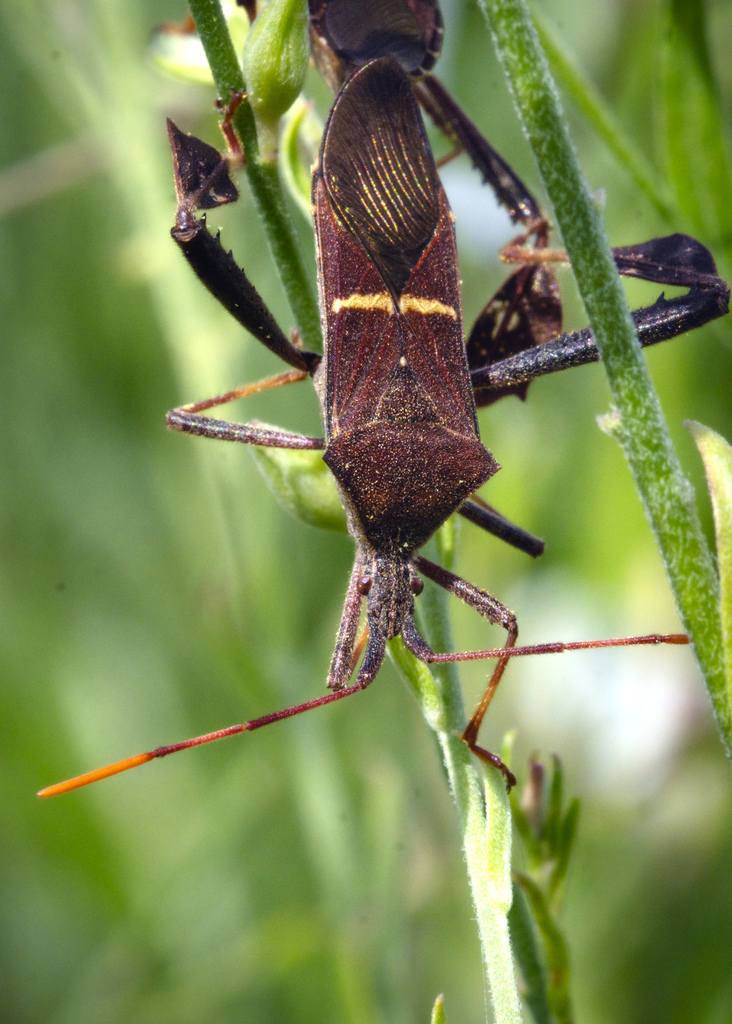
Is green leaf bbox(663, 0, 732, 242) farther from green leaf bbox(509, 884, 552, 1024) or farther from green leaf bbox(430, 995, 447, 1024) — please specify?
green leaf bbox(430, 995, 447, 1024)

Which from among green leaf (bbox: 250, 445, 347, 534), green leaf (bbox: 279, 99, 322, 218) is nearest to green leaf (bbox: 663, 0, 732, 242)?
green leaf (bbox: 279, 99, 322, 218)

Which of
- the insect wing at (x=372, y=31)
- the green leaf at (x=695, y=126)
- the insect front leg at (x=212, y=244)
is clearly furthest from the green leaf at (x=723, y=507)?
the insect wing at (x=372, y=31)

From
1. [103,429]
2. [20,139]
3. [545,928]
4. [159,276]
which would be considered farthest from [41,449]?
[545,928]

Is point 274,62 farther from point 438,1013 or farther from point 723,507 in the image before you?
point 438,1013

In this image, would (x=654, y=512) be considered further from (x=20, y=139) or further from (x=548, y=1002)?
(x=20, y=139)

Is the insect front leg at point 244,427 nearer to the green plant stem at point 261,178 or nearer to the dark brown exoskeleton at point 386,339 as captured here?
the dark brown exoskeleton at point 386,339

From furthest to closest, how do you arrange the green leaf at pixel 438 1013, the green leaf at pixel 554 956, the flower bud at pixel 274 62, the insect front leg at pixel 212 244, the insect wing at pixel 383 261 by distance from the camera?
1. the insect wing at pixel 383 261
2. the insect front leg at pixel 212 244
3. the green leaf at pixel 554 956
4. the flower bud at pixel 274 62
5. the green leaf at pixel 438 1013
